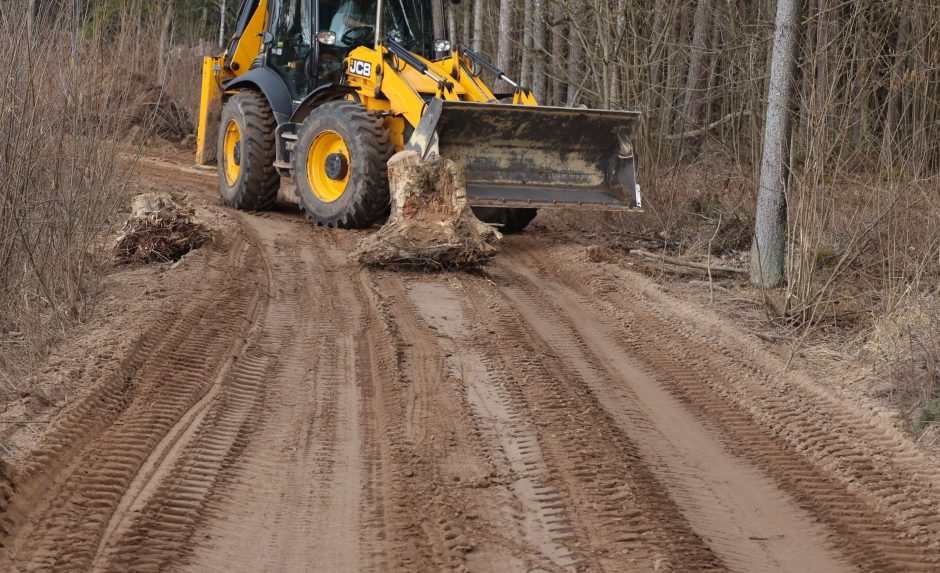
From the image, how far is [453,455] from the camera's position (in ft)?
15.8

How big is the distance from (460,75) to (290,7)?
2154 mm

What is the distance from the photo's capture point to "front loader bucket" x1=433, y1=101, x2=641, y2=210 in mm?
9867

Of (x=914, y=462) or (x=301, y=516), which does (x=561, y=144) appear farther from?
(x=301, y=516)

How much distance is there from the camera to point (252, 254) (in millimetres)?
9180

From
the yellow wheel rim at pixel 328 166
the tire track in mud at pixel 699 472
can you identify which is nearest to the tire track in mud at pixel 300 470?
the tire track in mud at pixel 699 472

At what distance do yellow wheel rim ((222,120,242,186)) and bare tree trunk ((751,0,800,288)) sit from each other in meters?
6.36

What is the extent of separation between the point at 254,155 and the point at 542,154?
331 centimetres

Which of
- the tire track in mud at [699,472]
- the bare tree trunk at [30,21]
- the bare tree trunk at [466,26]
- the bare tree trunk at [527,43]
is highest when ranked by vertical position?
the bare tree trunk at [466,26]

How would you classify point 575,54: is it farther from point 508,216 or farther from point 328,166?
point 328,166

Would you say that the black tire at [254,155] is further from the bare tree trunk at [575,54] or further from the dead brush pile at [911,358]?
the dead brush pile at [911,358]

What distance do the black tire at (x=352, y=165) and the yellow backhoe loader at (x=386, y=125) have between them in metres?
0.01

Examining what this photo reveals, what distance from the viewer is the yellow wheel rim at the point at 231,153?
1231 cm

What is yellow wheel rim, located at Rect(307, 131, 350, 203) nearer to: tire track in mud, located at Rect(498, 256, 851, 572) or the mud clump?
the mud clump

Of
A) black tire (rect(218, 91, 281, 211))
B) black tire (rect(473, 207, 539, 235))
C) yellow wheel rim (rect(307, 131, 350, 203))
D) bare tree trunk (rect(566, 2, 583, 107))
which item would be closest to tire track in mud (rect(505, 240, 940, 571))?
black tire (rect(473, 207, 539, 235))
